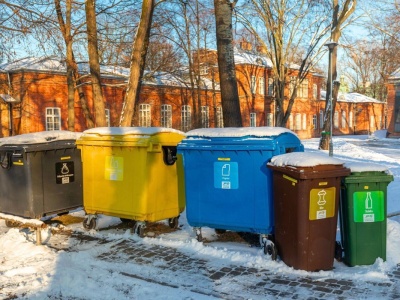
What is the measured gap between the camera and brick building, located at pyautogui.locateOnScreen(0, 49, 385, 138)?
24.8 metres

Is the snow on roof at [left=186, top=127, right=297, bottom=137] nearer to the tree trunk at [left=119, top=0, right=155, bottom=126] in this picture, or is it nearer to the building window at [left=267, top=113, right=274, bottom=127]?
the tree trunk at [left=119, top=0, right=155, bottom=126]

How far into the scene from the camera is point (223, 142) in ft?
19.0

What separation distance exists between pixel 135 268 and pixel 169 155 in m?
2.03

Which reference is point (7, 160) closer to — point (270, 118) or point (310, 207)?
point (310, 207)

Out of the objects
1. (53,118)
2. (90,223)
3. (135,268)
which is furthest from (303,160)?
(53,118)

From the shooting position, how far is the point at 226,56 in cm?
901

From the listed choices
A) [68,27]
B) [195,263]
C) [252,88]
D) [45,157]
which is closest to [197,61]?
[252,88]

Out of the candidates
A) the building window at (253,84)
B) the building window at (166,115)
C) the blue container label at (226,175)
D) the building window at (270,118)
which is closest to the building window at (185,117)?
the building window at (166,115)

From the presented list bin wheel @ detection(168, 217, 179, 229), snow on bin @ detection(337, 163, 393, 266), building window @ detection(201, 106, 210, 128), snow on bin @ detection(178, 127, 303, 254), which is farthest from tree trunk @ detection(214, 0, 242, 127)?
building window @ detection(201, 106, 210, 128)

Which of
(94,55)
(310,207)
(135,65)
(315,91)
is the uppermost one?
(315,91)

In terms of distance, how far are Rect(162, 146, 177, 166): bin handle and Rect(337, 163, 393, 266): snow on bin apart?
268 cm

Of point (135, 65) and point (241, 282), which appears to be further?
point (135, 65)

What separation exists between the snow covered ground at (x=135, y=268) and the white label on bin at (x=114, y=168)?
88 cm

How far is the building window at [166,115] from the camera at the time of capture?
33969 mm
